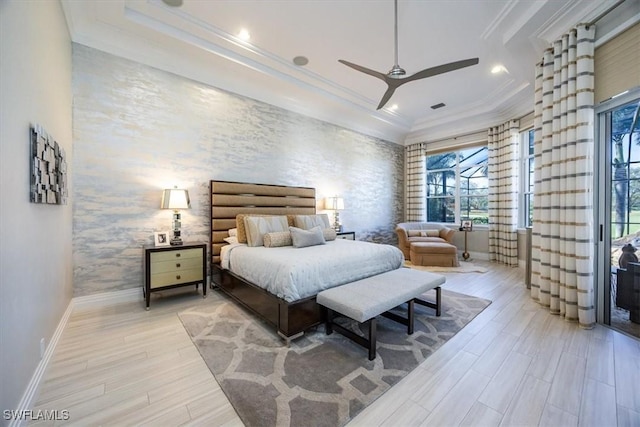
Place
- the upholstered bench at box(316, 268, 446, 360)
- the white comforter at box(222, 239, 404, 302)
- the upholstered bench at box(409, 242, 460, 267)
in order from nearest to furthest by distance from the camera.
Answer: the upholstered bench at box(316, 268, 446, 360) → the white comforter at box(222, 239, 404, 302) → the upholstered bench at box(409, 242, 460, 267)

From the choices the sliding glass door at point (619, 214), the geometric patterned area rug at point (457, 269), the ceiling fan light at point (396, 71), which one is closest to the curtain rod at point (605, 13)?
the sliding glass door at point (619, 214)

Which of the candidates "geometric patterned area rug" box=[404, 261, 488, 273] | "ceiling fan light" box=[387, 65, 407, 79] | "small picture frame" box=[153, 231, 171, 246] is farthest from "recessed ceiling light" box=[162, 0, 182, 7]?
"geometric patterned area rug" box=[404, 261, 488, 273]

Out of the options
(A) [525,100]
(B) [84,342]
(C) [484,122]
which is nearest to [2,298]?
(B) [84,342]

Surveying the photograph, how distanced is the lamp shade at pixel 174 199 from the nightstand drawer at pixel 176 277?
2.71ft

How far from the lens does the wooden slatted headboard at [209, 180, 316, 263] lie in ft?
12.2

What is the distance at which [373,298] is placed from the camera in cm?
214

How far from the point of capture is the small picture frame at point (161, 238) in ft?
10.5

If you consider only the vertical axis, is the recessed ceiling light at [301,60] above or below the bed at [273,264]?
above

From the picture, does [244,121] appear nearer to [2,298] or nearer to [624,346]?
[2,298]

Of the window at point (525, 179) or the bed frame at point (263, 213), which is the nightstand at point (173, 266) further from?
the window at point (525, 179)

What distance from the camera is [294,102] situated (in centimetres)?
470

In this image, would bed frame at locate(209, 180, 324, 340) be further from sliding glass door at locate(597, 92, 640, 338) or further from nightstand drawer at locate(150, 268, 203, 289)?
sliding glass door at locate(597, 92, 640, 338)

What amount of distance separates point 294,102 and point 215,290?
3525 millimetres

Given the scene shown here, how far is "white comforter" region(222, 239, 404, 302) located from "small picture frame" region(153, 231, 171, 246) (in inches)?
30.6
